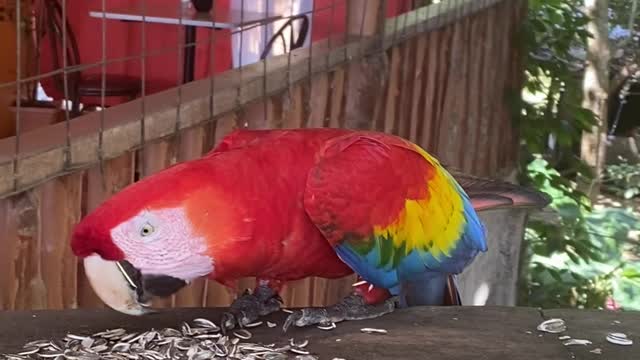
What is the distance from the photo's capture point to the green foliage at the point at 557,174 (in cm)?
451

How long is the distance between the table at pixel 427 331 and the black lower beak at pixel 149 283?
11cm

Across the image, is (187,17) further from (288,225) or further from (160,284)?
(160,284)

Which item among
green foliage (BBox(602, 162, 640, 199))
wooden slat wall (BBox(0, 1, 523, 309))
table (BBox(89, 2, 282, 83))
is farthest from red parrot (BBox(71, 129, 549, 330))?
green foliage (BBox(602, 162, 640, 199))

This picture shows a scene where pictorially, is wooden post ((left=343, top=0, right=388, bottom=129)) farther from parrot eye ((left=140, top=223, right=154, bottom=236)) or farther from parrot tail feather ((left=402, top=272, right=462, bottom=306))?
parrot eye ((left=140, top=223, right=154, bottom=236))

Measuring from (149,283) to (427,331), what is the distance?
1.31 feet

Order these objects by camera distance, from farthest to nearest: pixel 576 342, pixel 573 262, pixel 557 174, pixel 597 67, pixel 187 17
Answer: pixel 597 67, pixel 557 174, pixel 573 262, pixel 187 17, pixel 576 342

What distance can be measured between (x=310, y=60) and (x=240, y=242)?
3.68ft

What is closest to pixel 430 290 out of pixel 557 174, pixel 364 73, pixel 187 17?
pixel 364 73

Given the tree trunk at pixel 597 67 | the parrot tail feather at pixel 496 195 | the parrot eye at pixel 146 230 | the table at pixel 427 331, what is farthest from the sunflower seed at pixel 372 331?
the tree trunk at pixel 597 67

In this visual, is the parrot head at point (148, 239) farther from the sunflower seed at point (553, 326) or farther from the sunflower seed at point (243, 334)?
the sunflower seed at point (553, 326)

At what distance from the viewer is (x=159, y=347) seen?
1.21m

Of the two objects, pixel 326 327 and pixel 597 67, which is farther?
pixel 597 67

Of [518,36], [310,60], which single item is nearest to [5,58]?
[310,60]

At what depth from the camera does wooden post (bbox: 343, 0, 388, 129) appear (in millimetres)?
2525
